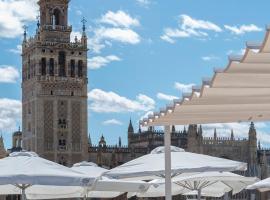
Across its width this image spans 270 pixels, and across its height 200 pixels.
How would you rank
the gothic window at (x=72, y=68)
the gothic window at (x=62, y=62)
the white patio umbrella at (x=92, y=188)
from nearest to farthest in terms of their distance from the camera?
1. the white patio umbrella at (x=92, y=188)
2. the gothic window at (x=62, y=62)
3. the gothic window at (x=72, y=68)

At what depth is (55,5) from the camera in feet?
230

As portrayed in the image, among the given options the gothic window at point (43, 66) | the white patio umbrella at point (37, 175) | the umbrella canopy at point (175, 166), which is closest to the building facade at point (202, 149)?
the gothic window at point (43, 66)

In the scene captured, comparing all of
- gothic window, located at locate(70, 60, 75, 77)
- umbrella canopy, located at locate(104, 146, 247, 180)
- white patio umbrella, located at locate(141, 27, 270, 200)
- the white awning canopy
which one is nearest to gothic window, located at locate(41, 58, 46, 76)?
gothic window, located at locate(70, 60, 75, 77)

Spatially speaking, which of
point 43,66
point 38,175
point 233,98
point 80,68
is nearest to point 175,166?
point 38,175

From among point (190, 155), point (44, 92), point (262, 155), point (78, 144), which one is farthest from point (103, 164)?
point (190, 155)

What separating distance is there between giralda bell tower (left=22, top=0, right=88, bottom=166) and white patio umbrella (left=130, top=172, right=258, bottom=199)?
49.4m

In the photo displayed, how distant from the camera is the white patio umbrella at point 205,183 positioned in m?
13.4

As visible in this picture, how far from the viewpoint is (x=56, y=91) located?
68375 mm

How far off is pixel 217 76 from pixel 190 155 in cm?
793

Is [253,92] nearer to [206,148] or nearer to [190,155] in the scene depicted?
[190,155]

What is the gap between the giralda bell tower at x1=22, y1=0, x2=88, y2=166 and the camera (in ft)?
221

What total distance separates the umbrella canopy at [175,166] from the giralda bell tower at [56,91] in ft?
178

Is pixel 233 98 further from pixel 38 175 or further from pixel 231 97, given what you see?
pixel 38 175

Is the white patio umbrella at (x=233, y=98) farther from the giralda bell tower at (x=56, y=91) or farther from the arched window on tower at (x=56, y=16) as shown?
the arched window on tower at (x=56, y=16)
